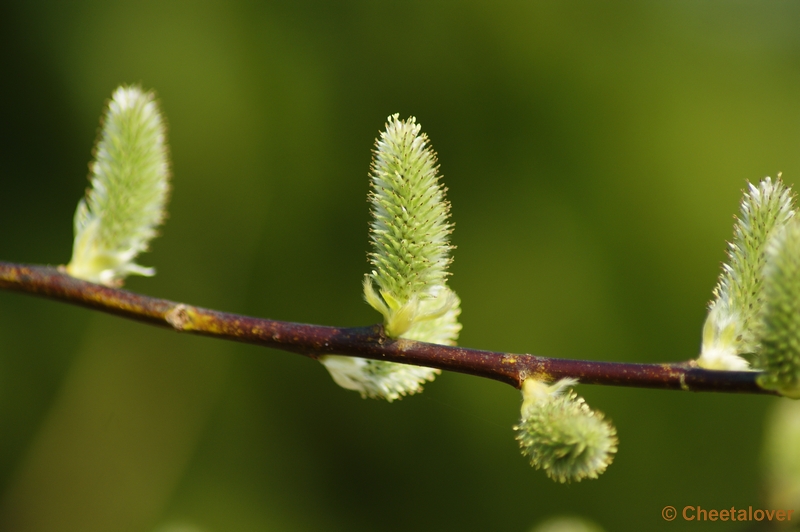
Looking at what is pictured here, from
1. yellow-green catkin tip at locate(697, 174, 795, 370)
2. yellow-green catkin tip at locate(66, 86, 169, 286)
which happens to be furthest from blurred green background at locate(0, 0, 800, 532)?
yellow-green catkin tip at locate(697, 174, 795, 370)

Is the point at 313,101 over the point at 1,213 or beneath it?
over

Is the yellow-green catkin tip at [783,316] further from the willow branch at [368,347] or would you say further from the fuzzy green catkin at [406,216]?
the fuzzy green catkin at [406,216]

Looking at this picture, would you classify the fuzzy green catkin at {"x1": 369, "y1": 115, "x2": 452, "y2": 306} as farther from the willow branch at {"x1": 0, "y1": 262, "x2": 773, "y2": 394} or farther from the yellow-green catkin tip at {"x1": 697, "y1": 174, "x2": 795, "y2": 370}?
the yellow-green catkin tip at {"x1": 697, "y1": 174, "x2": 795, "y2": 370}

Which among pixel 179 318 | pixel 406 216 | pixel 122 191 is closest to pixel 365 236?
pixel 122 191

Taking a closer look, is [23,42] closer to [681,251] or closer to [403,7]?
[403,7]

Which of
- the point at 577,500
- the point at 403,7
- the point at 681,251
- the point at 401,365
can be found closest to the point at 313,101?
the point at 403,7
